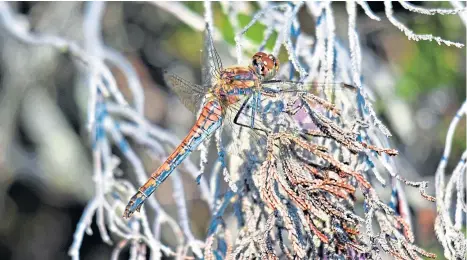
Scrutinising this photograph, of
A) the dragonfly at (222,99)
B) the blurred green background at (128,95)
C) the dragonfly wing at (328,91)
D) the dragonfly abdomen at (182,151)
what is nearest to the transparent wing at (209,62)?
the dragonfly at (222,99)

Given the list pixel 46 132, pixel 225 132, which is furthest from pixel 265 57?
pixel 46 132

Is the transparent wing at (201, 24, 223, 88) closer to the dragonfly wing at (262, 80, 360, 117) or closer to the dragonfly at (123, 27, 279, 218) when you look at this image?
the dragonfly at (123, 27, 279, 218)

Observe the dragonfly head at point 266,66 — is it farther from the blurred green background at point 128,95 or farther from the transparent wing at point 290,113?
the blurred green background at point 128,95

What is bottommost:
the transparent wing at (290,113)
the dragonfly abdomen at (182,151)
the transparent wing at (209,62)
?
the dragonfly abdomen at (182,151)

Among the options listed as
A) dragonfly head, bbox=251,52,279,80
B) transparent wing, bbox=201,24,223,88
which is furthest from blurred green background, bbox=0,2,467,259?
dragonfly head, bbox=251,52,279,80

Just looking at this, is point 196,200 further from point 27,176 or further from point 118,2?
point 118,2

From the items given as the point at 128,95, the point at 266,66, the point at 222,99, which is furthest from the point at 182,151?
the point at 128,95

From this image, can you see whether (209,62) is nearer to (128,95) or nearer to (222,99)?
(222,99)
